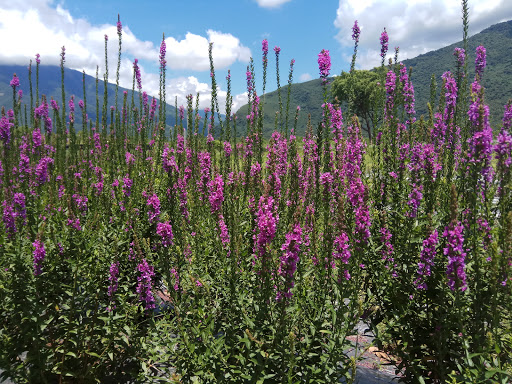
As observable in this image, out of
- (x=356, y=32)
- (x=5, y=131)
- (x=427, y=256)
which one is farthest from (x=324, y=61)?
(x=5, y=131)

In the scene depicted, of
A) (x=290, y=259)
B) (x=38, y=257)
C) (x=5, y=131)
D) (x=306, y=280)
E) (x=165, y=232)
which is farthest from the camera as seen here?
(x=5, y=131)

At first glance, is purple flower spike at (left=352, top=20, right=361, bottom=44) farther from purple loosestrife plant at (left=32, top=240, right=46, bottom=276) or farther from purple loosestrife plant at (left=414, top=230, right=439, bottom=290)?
purple loosestrife plant at (left=32, top=240, right=46, bottom=276)

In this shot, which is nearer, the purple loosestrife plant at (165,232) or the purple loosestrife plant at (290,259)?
the purple loosestrife plant at (290,259)

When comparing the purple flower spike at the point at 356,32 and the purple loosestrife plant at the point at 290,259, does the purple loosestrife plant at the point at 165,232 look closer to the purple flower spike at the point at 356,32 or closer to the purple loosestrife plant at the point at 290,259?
the purple loosestrife plant at the point at 290,259

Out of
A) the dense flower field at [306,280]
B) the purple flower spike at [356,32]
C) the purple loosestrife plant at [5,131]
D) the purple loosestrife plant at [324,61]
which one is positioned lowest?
the dense flower field at [306,280]

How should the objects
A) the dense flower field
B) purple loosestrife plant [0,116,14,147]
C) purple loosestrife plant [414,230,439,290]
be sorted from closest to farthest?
the dense flower field
purple loosestrife plant [414,230,439,290]
purple loosestrife plant [0,116,14,147]

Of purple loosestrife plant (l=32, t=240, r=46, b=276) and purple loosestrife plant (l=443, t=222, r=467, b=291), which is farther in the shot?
purple loosestrife plant (l=32, t=240, r=46, b=276)

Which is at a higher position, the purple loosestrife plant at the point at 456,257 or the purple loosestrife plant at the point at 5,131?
the purple loosestrife plant at the point at 5,131

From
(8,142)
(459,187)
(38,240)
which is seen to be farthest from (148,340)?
(8,142)

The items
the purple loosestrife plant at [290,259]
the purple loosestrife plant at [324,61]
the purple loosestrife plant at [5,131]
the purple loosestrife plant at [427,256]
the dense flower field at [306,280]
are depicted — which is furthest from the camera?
the purple loosestrife plant at [5,131]

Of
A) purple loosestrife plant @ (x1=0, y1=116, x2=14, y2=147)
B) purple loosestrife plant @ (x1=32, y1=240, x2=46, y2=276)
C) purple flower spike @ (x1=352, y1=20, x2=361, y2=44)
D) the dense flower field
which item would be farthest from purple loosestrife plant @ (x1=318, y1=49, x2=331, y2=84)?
purple loosestrife plant @ (x1=0, y1=116, x2=14, y2=147)

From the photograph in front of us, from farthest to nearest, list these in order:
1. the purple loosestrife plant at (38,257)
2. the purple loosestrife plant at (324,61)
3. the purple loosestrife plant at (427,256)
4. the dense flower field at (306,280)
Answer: the purple loosestrife plant at (324,61)
the purple loosestrife plant at (38,257)
the purple loosestrife plant at (427,256)
the dense flower field at (306,280)

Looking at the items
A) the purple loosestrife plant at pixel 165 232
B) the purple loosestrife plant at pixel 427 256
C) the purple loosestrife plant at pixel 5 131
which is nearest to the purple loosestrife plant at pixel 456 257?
the purple loosestrife plant at pixel 427 256

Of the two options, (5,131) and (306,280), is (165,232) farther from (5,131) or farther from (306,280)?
(5,131)
